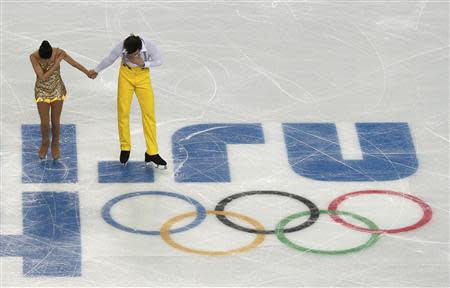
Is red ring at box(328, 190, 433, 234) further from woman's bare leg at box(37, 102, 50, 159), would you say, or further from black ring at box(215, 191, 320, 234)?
woman's bare leg at box(37, 102, 50, 159)

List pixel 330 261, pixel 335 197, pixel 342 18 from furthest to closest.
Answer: pixel 342 18 → pixel 335 197 → pixel 330 261

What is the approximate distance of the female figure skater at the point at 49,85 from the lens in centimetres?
2070

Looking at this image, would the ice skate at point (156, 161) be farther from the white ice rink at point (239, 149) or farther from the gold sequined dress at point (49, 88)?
the gold sequined dress at point (49, 88)

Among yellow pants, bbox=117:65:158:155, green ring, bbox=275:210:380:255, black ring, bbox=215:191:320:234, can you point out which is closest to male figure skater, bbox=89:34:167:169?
yellow pants, bbox=117:65:158:155

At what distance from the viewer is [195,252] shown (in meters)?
19.9

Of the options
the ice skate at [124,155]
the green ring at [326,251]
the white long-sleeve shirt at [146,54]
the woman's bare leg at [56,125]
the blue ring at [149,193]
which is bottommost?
the green ring at [326,251]

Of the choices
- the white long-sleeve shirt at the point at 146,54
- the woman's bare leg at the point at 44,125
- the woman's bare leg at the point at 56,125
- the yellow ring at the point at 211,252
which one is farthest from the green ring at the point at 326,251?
the woman's bare leg at the point at 44,125

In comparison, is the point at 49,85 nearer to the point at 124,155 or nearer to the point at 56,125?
the point at 56,125

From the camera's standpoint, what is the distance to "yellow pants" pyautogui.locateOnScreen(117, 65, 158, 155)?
2097 cm

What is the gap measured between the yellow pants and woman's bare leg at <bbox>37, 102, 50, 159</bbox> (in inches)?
31.9

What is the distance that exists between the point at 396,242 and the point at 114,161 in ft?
11.6

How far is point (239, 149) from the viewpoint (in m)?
22.0

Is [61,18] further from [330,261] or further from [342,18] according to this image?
[330,261]

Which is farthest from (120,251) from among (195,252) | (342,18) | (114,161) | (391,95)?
(342,18)
